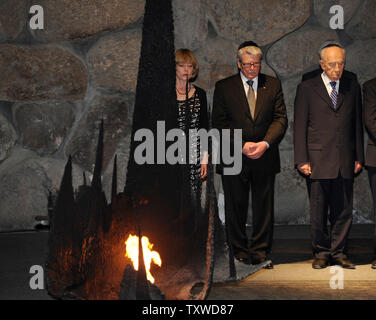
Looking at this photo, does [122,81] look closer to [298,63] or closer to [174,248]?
[298,63]

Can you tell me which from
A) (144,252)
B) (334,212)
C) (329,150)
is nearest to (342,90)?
(329,150)

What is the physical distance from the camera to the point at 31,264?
10.5 ft

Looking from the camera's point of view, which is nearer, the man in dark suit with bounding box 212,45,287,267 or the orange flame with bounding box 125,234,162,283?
the orange flame with bounding box 125,234,162,283

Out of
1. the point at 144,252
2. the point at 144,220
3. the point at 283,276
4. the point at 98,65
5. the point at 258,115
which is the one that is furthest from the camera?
the point at 98,65

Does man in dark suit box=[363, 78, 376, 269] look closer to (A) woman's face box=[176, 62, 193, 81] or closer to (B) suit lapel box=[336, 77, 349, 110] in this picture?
(B) suit lapel box=[336, 77, 349, 110]

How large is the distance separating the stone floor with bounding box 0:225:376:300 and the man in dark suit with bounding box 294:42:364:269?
0.16 meters

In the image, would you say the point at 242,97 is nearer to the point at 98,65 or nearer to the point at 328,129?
the point at 328,129

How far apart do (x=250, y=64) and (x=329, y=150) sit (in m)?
0.65

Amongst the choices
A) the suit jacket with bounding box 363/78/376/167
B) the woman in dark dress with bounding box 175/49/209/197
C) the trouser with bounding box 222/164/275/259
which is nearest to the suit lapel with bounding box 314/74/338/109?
the suit jacket with bounding box 363/78/376/167

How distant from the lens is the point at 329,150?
3.04 m

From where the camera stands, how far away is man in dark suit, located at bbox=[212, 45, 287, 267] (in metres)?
3.11

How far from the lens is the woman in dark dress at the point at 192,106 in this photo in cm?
305
